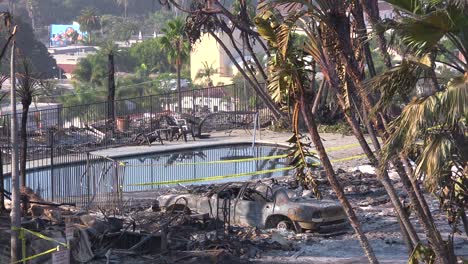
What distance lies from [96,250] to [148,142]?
66.7ft

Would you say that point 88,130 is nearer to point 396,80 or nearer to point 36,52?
point 396,80

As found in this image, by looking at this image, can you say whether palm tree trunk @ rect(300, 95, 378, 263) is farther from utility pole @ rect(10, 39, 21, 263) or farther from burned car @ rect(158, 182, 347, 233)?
burned car @ rect(158, 182, 347, 233)

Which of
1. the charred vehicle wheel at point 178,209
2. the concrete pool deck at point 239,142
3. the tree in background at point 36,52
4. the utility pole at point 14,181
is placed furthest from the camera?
the tree in background at point 36,52

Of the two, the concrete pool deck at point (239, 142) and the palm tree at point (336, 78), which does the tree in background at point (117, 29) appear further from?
the palm tree at point (336, 78)

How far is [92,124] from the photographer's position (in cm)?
3966

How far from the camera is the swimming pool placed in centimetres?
2317

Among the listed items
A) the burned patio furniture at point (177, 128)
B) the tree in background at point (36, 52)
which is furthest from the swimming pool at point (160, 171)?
the tree in background at point (36, 52)

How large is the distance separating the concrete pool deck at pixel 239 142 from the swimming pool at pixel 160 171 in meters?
0.24

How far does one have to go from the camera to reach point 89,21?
131 metres

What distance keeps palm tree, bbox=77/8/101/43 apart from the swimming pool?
9260cm

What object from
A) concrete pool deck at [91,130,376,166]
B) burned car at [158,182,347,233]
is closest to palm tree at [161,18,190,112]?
concrete pool deck at [91,130,376,166]

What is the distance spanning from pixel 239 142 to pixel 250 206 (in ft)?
58.1

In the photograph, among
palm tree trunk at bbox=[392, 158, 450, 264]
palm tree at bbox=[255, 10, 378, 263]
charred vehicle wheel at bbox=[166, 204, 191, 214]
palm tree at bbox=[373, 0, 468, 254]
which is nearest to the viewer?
palm tree at bbox=[373, 0, 468, 254]

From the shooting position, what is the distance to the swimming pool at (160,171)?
76.0 feet
